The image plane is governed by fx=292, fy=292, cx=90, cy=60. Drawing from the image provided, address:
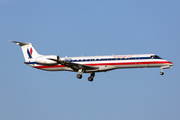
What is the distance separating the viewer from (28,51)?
51219 millimetres

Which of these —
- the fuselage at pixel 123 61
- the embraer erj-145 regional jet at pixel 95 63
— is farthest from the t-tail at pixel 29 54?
the fuselage at pixel 123 61

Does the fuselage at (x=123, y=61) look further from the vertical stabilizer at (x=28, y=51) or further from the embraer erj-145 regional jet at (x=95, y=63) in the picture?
the vertical stabilizer at (x=28, y=51)

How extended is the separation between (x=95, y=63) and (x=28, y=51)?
42.4 ft

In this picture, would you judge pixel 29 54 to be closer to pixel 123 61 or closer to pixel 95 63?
pixel 95 63

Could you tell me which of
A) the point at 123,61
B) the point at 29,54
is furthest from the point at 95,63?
the point at 29,54

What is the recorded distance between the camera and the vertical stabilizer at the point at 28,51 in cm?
5097

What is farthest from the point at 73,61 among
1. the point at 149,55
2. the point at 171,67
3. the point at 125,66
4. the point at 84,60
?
the point at 171,67

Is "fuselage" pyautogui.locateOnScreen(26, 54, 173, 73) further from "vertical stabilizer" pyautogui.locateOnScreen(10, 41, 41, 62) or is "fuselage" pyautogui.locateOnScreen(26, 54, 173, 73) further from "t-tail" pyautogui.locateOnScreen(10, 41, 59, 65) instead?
"vertical stabilizer" pyautogui.locateOnScreen(10, 41, 41, 62)

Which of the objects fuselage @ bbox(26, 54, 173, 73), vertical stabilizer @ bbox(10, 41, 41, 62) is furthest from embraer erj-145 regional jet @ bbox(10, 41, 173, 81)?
vertical stabilizer @ bbox(10, 41, 41, 62)

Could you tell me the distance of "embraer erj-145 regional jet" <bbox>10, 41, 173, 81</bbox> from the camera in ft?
145

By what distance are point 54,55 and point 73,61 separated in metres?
3.33

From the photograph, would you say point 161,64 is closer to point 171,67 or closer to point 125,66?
point 171,67

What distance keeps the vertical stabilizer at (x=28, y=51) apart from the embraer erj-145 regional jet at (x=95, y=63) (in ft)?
2.41

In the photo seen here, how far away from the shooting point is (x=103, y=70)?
45.7 metres
